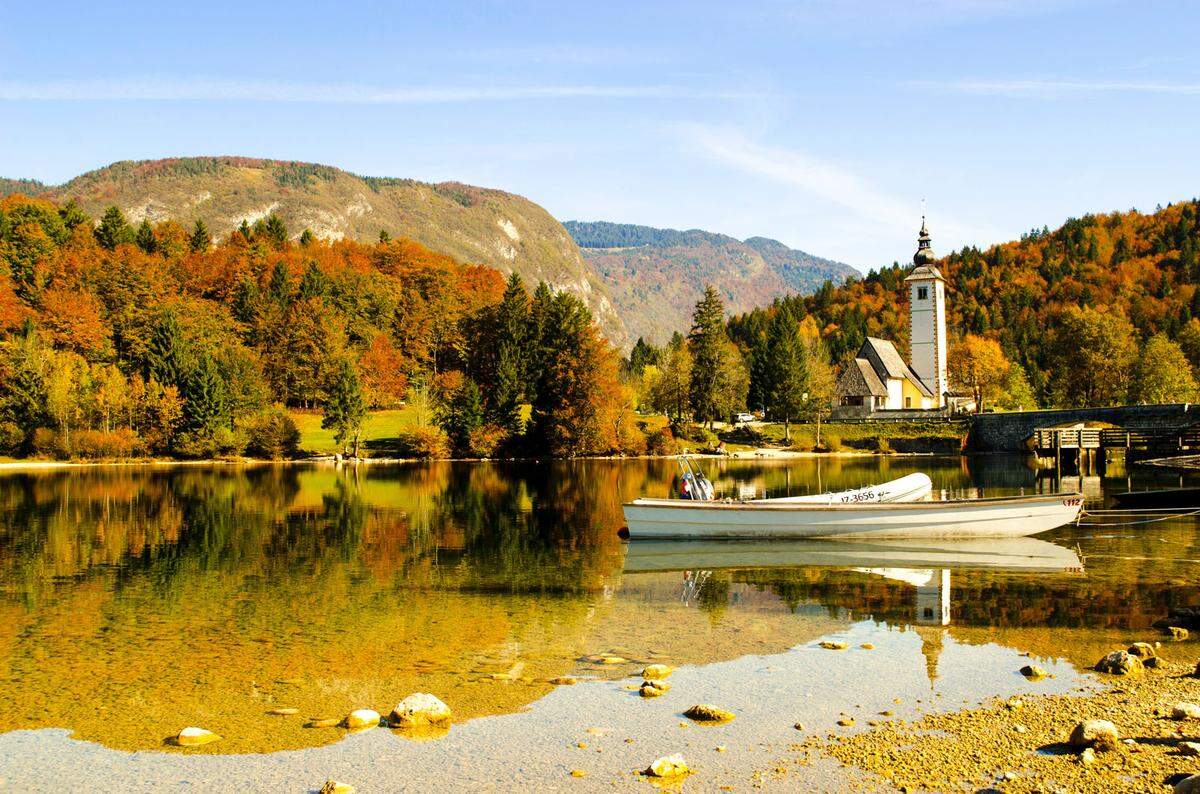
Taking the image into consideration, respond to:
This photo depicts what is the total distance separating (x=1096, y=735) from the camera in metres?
10.6

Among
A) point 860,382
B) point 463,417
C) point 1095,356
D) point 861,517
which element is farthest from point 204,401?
point 1095,356

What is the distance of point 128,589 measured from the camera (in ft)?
72.2

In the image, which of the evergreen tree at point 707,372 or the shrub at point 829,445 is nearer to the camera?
the shrub at point 829,445

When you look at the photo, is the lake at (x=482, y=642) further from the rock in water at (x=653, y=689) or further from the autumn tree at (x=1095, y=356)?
the autumn tree at (x=1095, y=356)

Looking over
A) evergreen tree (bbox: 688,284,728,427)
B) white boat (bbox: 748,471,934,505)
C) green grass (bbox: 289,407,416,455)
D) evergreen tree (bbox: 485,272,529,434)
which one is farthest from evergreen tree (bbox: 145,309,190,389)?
white boat (bbox: 748,471,934,505)

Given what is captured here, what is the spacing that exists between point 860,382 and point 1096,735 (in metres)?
94.3

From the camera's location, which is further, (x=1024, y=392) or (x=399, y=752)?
(x=1024, y=392)

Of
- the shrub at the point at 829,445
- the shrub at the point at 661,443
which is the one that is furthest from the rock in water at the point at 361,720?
the shrub at the point at 829,445

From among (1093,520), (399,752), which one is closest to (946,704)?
(399,752)

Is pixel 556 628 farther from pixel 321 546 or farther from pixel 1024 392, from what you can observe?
pixel 1024 392

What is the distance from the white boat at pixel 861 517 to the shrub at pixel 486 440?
5272cm

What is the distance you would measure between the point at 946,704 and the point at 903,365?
100 meters

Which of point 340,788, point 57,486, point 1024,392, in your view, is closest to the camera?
point 340,788

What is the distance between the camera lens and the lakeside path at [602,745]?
1028cm
